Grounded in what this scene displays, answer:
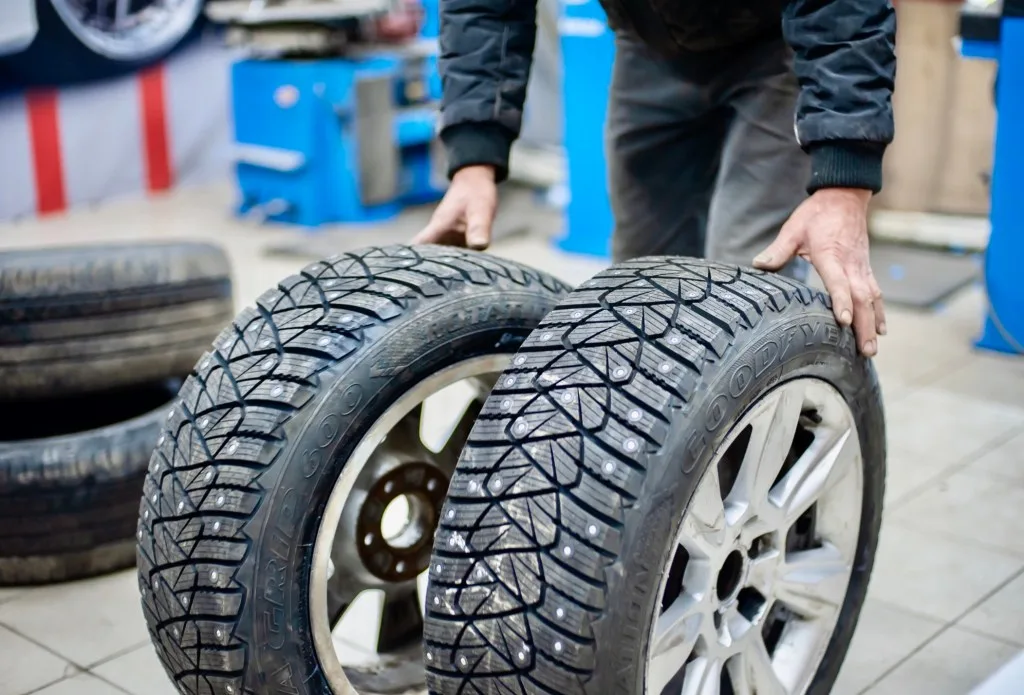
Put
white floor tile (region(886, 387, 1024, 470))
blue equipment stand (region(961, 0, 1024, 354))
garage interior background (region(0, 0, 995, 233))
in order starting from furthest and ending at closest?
garage interior background (region(0, 0, 995, 233)) < blue equipment stand (region(961, 0, 1024, 354)) < white floor tile (region(886, 387, 1024, 470))

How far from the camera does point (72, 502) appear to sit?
7.57 feet

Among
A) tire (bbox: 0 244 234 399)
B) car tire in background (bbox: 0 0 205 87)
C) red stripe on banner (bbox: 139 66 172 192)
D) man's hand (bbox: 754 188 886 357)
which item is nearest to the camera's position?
man's hand (bbox: 754 188 886 357)

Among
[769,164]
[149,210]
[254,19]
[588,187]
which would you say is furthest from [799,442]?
[149,210]

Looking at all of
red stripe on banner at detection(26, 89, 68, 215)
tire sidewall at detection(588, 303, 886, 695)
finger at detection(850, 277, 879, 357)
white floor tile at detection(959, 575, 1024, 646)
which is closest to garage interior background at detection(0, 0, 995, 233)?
red stripe on banner at detection(26, 89, 68, 215)

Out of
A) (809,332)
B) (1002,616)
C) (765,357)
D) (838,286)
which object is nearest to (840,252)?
(838,286)

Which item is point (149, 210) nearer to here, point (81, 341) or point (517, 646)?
point (81, 341)

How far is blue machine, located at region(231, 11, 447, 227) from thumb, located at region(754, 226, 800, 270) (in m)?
3.90

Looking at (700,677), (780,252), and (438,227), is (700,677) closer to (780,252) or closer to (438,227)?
(780,252)

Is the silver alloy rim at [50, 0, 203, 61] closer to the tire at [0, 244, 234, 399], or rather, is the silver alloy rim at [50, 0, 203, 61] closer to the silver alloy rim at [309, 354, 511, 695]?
the tire at [0, 244, 234, 399]

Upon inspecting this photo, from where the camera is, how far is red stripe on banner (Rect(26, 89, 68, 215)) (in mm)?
5562

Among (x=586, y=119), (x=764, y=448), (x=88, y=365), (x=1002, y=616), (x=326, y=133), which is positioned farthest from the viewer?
(x=326, y=133)

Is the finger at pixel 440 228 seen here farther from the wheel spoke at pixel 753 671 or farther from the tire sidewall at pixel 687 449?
the wheel spoke at pixel 753 671

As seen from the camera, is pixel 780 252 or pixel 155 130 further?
pixel 155 130

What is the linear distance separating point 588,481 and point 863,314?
1.72 feet
